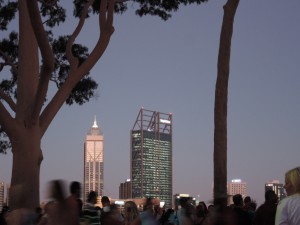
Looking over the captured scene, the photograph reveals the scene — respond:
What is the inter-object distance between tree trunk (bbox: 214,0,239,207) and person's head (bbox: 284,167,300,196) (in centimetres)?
415

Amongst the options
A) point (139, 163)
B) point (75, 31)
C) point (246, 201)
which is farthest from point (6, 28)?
point (139, 163)

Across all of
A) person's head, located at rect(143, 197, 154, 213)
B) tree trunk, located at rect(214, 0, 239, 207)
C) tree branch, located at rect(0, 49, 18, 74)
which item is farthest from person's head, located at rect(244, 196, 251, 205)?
tree branch, located at rect(0, 49, 18, 74)

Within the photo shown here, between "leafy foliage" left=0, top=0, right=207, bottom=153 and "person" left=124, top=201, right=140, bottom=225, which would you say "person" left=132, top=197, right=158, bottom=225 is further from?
"leafy foliage" left=0, top=0, right=207, bottom=153

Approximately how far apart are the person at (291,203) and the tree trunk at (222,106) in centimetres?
417

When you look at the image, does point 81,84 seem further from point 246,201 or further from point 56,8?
point 246,201

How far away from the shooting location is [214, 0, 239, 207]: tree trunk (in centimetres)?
1010

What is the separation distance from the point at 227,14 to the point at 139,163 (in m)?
181

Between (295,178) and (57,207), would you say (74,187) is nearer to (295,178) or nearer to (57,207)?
(57,207)

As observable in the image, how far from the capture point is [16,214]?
6.67m

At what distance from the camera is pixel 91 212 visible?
9414 millimetres

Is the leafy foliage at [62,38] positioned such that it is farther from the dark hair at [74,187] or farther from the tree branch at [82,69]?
the dark hair at [74,187]

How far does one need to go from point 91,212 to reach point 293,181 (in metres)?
4.42

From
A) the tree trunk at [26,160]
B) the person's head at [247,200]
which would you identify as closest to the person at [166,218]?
the person's head at [247,200]

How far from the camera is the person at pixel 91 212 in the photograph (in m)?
9.11
